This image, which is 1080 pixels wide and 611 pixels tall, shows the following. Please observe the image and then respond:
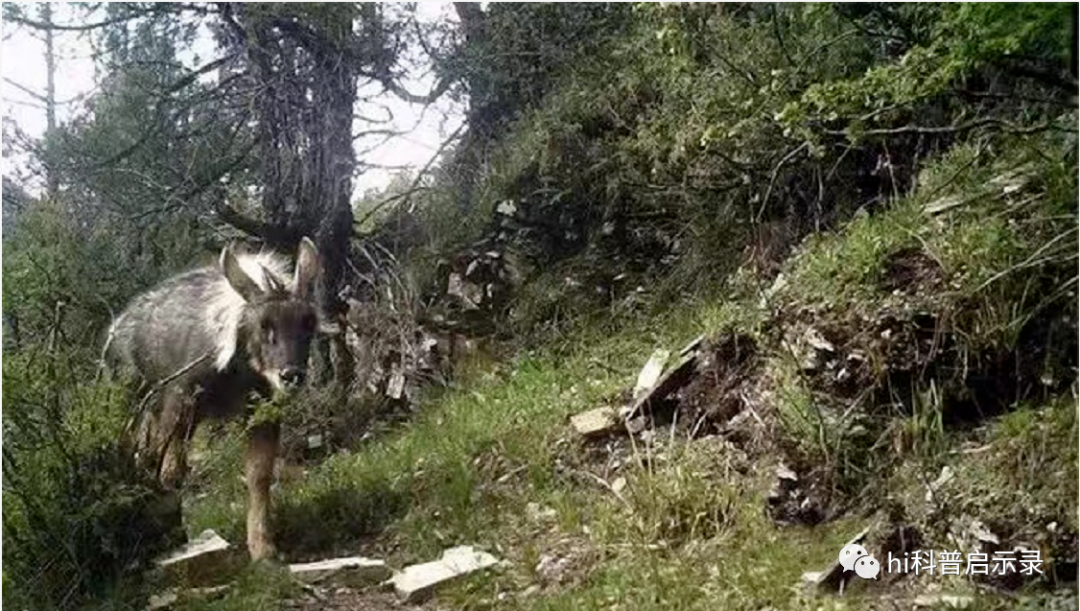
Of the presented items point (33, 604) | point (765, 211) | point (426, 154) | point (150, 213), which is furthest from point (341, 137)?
point (33, 604)

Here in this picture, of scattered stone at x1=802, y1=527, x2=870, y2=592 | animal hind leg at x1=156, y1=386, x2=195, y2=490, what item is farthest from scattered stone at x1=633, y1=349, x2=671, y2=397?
animal hind leg at x1=156, y1=386, x2=195, y2=490

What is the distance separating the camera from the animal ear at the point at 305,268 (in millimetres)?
1910

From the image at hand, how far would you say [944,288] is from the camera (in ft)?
5.37

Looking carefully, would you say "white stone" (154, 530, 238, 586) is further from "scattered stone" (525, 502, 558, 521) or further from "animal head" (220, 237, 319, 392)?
"scattered stone" (525, 502, 558, 521)

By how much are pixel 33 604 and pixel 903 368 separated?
124 cm

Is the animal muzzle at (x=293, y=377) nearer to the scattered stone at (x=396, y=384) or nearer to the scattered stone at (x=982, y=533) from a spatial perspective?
the scattered stone at (x=396, y=384)

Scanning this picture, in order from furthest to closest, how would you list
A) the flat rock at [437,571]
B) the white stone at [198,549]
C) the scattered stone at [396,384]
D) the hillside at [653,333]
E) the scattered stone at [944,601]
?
the scattered stone at [396,384] < the white stone at [198,549] < the flat rock at [437,571] < the hillside at [653,333] < the scattered stone at [944,601]

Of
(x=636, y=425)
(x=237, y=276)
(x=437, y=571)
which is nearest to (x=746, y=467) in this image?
(x=636, y=425)

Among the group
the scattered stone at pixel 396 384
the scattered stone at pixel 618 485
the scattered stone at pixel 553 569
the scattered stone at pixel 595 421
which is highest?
the scattered stone at pixel 396 384

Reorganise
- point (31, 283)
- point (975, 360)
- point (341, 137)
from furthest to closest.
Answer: point (341, 137) < point (31, 283) < point (975, 360)

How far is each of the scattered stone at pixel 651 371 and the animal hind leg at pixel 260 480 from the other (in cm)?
57

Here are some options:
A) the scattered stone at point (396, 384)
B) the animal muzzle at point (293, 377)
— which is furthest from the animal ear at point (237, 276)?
the scattered stone at point (396, 384)

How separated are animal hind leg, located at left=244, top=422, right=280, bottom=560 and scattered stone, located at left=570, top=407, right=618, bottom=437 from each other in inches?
18.8

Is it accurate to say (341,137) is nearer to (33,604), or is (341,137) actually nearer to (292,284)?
(292,284)
